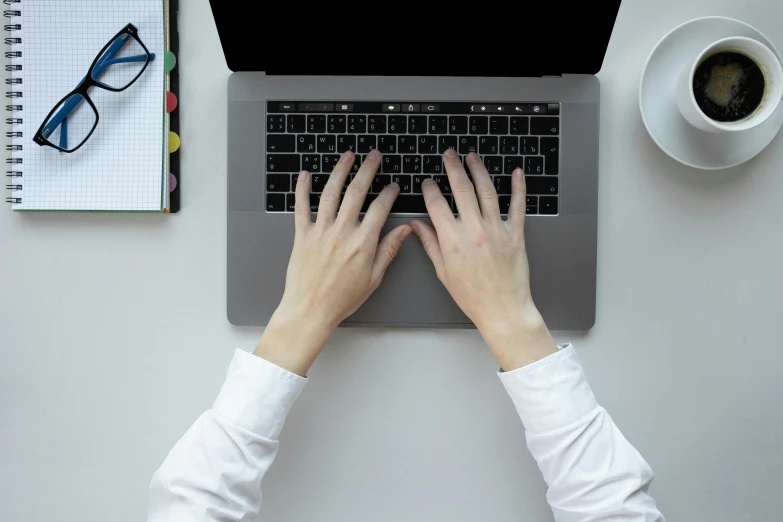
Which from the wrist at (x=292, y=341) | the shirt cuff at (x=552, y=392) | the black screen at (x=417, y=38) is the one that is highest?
the black screen at (x=417, y=38)

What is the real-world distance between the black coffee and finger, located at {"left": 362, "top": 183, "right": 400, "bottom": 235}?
43cm

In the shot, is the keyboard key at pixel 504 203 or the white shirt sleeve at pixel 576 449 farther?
the keyboard key at pixel 504 203

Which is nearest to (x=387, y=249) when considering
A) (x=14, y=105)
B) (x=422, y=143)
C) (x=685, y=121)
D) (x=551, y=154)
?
A: (x=422, y=143)

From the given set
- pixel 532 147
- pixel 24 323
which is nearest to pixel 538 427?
pixel 532 147

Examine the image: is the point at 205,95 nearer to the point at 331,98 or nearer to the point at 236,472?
the point at 331,98

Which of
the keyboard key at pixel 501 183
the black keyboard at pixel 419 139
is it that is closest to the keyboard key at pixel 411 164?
the black keyboard at pixel 419 139

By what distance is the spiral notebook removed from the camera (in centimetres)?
75

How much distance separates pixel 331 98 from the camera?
0.72 metres

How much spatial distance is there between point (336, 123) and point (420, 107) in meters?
0.12

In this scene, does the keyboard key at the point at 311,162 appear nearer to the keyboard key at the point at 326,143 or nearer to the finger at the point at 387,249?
the keyboard key at the point at 326,143

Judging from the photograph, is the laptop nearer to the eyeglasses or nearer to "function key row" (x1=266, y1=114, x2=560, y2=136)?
"function key row" (x1=266, y1=114, x2=560, y2=136)

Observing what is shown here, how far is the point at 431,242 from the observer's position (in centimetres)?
71

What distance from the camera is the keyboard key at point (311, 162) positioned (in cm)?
73

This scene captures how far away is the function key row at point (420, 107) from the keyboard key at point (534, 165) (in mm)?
62
